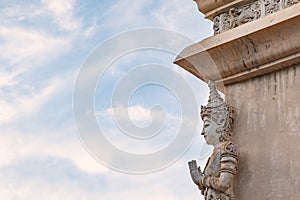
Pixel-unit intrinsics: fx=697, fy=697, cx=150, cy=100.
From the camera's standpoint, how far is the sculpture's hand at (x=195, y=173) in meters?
5.77

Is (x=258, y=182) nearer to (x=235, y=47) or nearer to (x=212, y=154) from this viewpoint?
(x=212, y=154)

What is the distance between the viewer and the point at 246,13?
6.23 meters

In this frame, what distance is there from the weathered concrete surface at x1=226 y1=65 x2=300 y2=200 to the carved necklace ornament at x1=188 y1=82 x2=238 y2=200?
12 centimetres

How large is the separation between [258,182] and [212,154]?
0.44m

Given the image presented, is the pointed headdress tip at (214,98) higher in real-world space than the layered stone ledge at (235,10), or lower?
lower

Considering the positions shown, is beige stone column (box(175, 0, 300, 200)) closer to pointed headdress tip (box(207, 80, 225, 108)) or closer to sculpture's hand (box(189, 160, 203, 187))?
pointed headdress tip (box(207, 80, 225, 108))

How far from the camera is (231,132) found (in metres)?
5.93

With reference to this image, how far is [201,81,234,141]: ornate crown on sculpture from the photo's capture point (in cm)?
586

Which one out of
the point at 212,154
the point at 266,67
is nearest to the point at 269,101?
the point at 266,67

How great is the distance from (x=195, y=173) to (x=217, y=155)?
0.88ft

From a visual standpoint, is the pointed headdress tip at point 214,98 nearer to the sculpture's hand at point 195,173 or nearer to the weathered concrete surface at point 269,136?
the weathered concrete surface at point 269,136

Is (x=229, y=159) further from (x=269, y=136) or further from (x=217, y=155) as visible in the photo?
(x=269, y=136)

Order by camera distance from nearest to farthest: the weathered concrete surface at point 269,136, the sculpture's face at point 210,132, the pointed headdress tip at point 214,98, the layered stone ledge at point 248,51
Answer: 1. the weathered concrete surface at point 269,136
2. the layered stone ledge at point 248,51
3. the sculpture's face at point 210,132
4. the pointed headdress tip at point 214,98

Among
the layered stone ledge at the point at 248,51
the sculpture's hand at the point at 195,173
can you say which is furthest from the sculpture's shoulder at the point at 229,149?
the layered stone ledge at the point at 248,51
